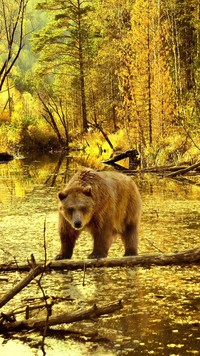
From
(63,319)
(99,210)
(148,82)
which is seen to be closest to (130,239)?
(99,210)

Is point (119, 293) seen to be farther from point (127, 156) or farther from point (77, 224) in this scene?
point (127, 156)

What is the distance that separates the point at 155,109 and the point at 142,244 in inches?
663

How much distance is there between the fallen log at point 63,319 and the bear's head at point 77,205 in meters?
1.86

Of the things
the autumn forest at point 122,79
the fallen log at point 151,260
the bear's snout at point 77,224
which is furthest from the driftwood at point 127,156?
the fallen log at point 151,260

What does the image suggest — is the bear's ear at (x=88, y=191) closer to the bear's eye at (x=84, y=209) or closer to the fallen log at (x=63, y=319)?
the bear's eye at (x=84, y=209)

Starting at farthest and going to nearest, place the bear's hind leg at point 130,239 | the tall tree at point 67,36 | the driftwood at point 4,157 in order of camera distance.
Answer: the tall tree at point 67,36, the driftwood at point 4,157, the bear's hind leg at point 130,239

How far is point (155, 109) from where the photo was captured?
Result: 24703 millimetres

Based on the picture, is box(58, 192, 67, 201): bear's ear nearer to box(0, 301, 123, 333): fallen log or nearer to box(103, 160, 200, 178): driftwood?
box(0, 301, 123, 333): fallen log

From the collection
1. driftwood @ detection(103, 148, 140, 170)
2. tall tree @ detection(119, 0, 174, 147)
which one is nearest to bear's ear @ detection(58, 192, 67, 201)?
tall tree @ detection(119, 0, 174, 147)

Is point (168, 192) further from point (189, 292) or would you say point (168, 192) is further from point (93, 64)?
point (93, 64)

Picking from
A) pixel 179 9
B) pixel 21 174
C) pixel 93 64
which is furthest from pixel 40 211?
pixel 93 64

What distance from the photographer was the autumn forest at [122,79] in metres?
24.1

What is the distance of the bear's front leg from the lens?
6.84 metres

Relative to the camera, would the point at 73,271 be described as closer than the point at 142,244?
Yes
